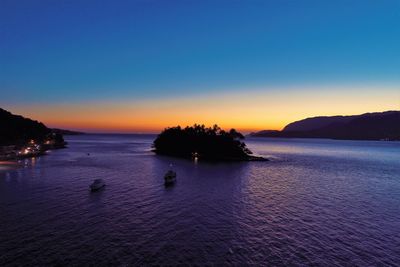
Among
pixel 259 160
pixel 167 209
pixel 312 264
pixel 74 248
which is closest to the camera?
pixel 312 264

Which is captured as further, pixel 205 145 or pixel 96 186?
pixel 205 145

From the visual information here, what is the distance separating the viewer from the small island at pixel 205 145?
155125 millimetres

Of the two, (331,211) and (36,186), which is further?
(36,186)

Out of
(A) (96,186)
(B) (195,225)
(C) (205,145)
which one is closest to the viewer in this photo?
(B) (195,225)

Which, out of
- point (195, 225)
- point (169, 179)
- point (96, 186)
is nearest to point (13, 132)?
point (169, 179)

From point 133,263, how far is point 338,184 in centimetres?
6728

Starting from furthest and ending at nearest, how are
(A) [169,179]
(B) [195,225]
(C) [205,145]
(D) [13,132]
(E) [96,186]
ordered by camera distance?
(D) [13,132], (C) [205,145], (A) [169,179], (E) [96,186], (B) [195,225]

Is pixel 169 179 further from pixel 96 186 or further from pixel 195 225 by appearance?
pixel 195 225

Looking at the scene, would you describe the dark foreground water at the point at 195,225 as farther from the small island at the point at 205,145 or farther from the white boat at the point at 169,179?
the small island at the point at 205,145

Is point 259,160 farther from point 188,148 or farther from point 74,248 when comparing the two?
point 74,248

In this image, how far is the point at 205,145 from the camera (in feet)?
539

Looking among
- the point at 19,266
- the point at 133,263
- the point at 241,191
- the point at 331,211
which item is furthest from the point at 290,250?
the point at 241,191

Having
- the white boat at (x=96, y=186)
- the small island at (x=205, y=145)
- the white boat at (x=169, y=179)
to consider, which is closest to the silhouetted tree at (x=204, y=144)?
the small island at (x=205, y=145)

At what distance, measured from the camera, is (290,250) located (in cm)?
3322
